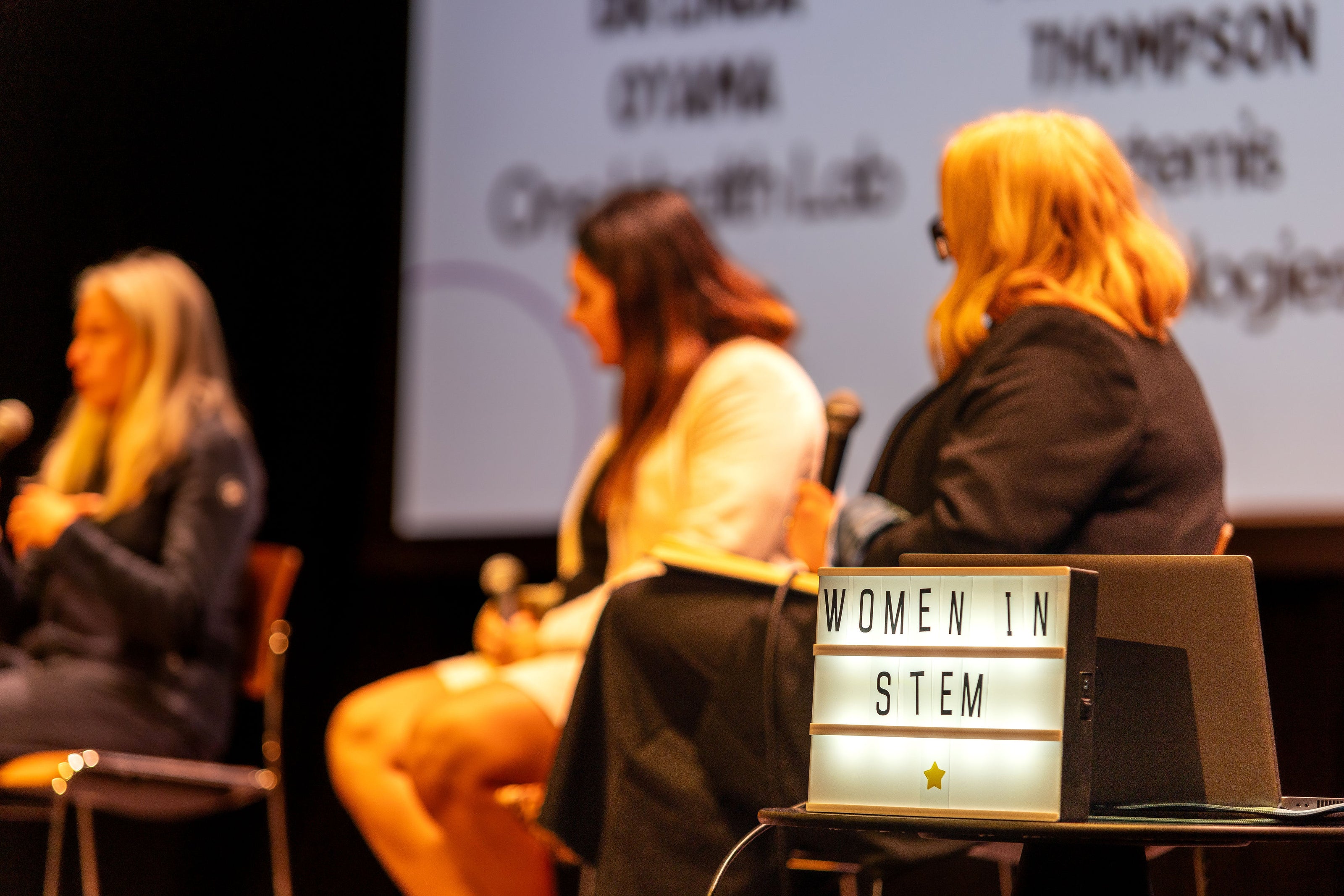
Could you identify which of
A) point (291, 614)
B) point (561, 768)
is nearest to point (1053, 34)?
point (561, 768)

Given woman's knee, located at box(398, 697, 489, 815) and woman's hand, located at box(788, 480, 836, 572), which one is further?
woman's knee, located at box(398, 697, 489, 815)

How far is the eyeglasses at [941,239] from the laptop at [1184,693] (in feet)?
2.25

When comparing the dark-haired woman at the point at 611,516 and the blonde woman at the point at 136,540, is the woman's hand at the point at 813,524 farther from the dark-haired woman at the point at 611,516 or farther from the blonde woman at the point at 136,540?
the blonde woman at the point at 136,540

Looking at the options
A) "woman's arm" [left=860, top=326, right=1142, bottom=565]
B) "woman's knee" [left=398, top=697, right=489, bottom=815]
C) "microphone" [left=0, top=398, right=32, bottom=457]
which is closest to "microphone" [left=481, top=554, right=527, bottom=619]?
"woman's knee" [left=398, top=697, right=489, bottom=815]

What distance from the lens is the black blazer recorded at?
1.56 metres

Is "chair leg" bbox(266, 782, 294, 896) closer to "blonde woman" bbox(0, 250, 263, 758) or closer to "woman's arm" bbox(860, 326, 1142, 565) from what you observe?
"blonde woman" bbox(0, 250, 263, 758)

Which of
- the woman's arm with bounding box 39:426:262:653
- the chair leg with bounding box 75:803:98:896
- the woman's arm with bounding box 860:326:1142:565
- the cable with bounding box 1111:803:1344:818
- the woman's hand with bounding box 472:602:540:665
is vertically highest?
the woman's arm with bounding box 860:326:1142:565

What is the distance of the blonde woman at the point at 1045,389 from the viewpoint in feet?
5.17

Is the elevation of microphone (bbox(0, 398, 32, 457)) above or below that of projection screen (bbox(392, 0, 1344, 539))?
below

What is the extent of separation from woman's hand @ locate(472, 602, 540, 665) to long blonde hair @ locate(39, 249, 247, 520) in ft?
2.26

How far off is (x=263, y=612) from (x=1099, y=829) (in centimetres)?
212

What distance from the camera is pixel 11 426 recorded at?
271cm

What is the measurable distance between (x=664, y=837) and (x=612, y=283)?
1329 mm

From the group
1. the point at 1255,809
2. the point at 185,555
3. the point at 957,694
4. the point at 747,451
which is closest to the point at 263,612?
the point at 185,555
